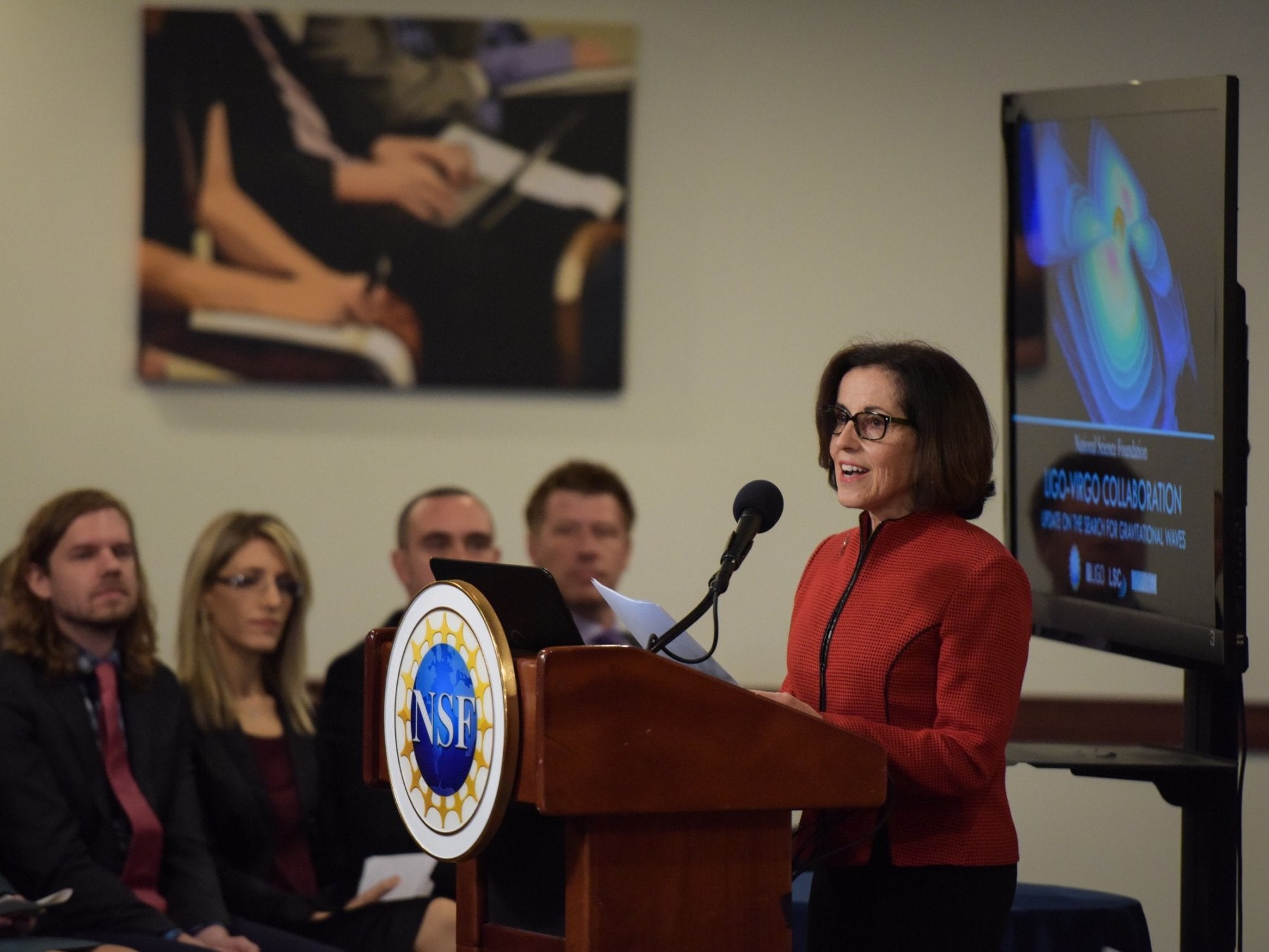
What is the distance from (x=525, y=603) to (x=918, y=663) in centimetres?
51

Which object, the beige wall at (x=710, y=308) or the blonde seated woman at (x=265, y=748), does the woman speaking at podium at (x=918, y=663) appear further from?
the beige wall at (x=710, y=308)

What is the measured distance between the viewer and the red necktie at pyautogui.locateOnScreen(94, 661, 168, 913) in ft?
11.1

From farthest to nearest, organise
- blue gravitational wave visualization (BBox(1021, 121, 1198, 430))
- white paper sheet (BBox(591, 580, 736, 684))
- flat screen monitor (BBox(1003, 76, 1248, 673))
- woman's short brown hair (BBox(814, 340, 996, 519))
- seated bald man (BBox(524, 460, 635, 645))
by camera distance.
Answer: seated bald man (BBox(524, 460, 635, 645)) → blue gravitational wave visualization (BBox(1021, 121, 1198, 430)) → flat screen monitor (BBox(1003, 76, 1248, 673)) → woman's short brown hair (BBox(814, 340, 996, 519)) → white paper sheet (BBox(591, 580, 736, 684))

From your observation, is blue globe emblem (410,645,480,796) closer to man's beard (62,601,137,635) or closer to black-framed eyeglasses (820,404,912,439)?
black-framed eyeglasses (820,404,912,439)

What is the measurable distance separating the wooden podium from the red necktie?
1.80 m

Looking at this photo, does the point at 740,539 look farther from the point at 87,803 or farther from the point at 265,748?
the point at 265,748

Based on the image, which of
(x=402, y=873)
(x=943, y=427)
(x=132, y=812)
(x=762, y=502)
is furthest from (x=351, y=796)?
(x=943, y=427)

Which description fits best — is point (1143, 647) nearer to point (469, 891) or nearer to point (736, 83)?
point (469, 891)

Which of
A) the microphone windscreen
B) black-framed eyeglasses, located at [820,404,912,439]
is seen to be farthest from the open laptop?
black-framed eyeglasses, located at [820,404,912,439]

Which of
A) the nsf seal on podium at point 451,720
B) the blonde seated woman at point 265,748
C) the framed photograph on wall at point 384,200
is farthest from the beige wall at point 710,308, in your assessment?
the nsf seal on podium at point 451,720

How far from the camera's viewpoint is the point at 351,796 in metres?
3.74

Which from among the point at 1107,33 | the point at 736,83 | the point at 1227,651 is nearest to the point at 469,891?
the point at 1227,651

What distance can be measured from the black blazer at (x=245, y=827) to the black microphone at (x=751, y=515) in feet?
6.48

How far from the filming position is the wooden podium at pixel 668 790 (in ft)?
5.38
